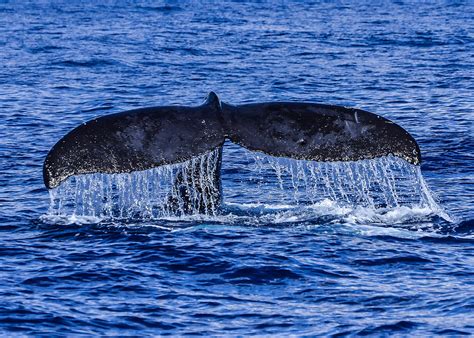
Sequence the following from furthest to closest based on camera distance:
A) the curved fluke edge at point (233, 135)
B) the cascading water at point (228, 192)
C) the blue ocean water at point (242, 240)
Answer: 1. the cascading water at point (228, 192)
2. the curved fluke edge at point (233, 135)
3. the blue ocean water at point (242, 240)

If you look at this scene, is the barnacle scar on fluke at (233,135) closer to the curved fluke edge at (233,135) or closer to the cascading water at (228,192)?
the curved fluke edge at (233,135)

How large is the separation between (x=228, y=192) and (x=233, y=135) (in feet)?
13.8

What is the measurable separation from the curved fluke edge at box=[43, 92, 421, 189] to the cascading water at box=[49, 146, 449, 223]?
332 millimetres

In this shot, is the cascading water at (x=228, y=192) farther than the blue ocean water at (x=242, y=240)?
Yes

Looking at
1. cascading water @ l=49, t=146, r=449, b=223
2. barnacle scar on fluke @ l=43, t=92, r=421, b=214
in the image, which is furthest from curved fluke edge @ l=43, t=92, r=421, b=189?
cascading water @ l=49, t=146, r=449, b=223

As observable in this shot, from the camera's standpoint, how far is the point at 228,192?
45.7 feet

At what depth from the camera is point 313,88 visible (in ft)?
79.0

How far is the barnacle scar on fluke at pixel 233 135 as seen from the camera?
31.4 ft

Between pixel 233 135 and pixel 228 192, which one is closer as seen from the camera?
pixel 233 135

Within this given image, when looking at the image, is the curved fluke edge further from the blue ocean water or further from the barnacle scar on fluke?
the blue ocean water

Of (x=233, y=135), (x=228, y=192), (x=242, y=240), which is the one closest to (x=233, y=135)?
(x=233, y=135)

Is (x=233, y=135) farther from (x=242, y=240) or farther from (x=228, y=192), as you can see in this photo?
(x=228, y=192)

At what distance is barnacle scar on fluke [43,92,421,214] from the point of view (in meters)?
9.57

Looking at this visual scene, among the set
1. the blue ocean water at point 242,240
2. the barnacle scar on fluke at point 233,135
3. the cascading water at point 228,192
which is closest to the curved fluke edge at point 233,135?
the barnacle scar on fluke at point 233,135
